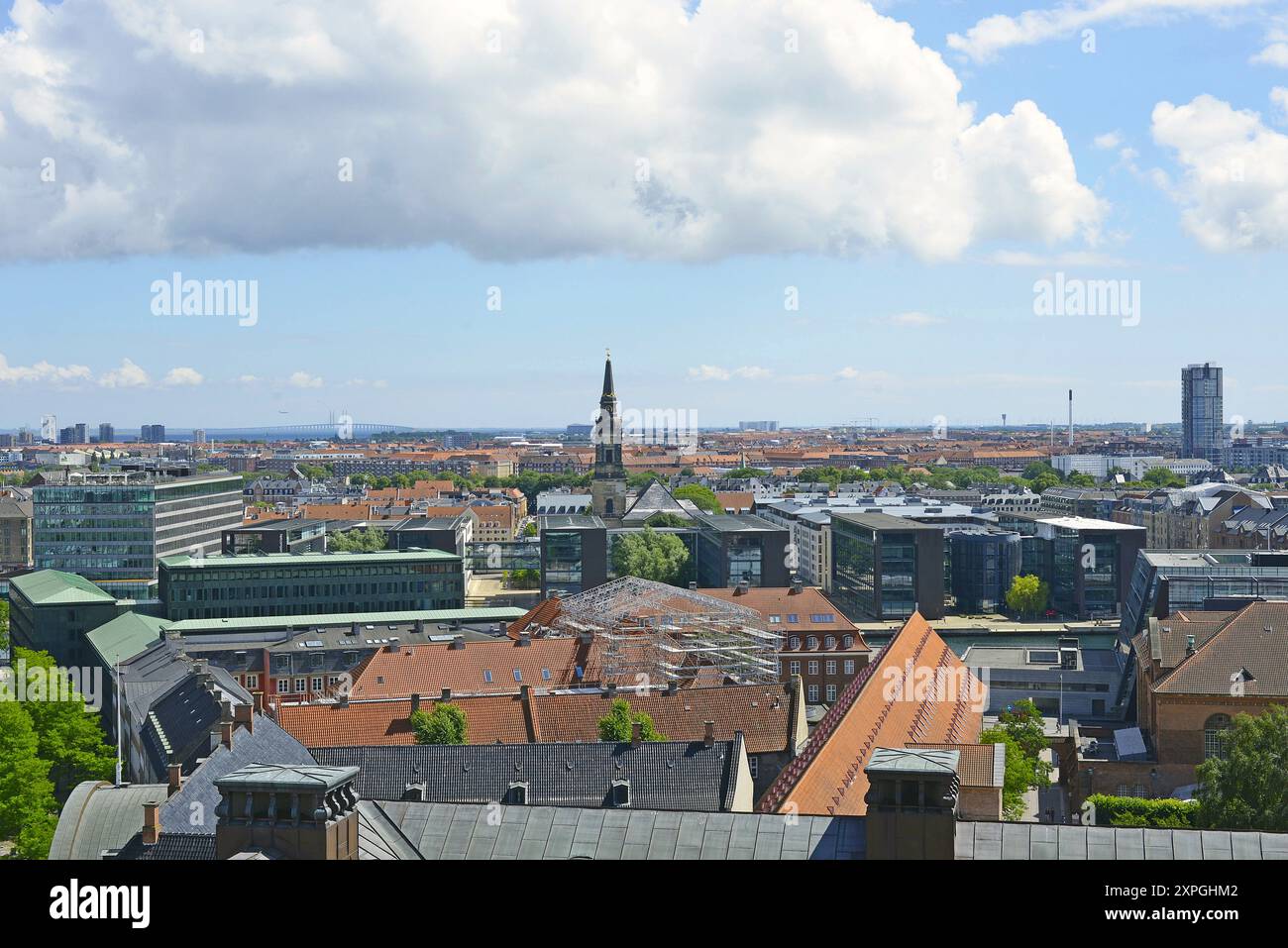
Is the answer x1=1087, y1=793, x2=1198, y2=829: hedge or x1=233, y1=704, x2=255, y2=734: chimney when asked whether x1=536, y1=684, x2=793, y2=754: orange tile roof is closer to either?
x1=233, y1=704, x2=255, y2=734: chimney

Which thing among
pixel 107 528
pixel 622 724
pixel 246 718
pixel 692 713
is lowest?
pixel 692 713

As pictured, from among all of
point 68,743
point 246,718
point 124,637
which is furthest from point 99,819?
point 124,637

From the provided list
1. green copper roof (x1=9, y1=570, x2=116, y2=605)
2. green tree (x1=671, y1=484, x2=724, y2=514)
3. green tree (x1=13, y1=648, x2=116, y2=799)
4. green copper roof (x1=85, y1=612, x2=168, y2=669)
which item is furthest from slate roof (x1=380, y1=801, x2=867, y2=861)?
green tree (x1=671, y1=484, x2=724, y2=514)

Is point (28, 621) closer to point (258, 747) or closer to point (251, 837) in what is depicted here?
point (258, 747)

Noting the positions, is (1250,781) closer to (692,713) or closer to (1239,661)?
(1239,661)
